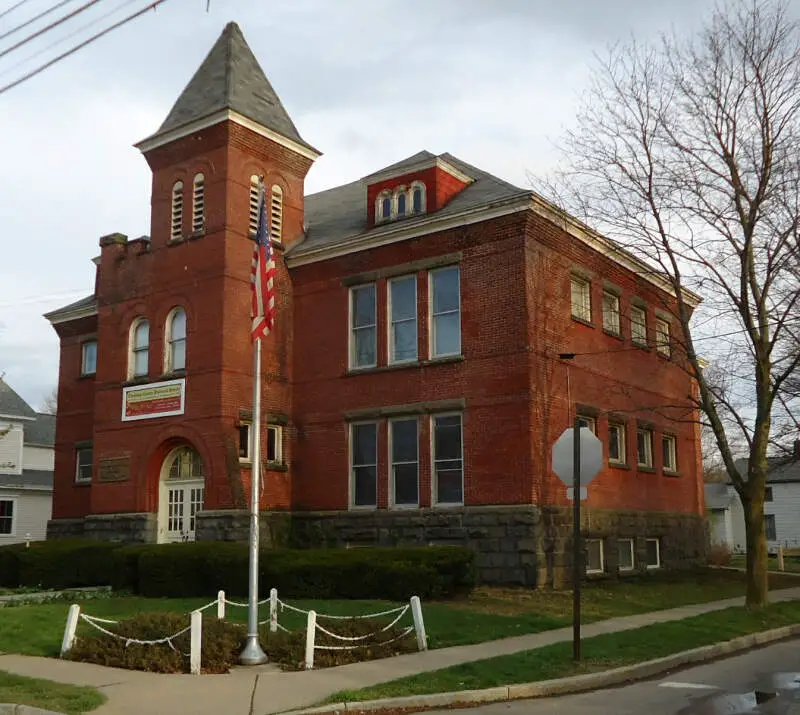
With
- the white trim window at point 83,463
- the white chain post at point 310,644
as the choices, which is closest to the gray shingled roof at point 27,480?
the white trim window at point 83,463

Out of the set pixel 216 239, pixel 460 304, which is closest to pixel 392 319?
pixel 460 304

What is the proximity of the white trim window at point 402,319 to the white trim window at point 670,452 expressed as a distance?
1008 cm

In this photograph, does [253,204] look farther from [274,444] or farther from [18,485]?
[18,485]

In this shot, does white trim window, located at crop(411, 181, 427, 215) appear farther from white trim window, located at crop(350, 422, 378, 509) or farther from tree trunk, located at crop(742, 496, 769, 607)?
tree trunk, located at crop(742, 496, 769, 607)

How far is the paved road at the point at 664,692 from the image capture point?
31.4 ft

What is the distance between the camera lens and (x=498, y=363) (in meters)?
22.5

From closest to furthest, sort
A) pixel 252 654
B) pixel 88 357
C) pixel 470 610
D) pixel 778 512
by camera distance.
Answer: pixel 252 654 < pixel 470 610 < pixel 88 357 < pixel 778 512

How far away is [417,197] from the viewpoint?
25.4 m

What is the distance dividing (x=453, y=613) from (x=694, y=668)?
478 centimetres

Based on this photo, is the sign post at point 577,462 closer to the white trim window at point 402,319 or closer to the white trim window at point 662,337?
the white trim window at point 402,319

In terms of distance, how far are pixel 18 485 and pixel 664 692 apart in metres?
38.6

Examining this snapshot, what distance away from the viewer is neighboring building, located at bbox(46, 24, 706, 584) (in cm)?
2250

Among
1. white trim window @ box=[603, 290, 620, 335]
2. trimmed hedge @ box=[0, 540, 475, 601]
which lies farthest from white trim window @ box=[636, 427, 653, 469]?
trimmed hedge @ box=[0, 540, 475, 601]

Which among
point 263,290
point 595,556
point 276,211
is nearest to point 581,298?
point 595,556
